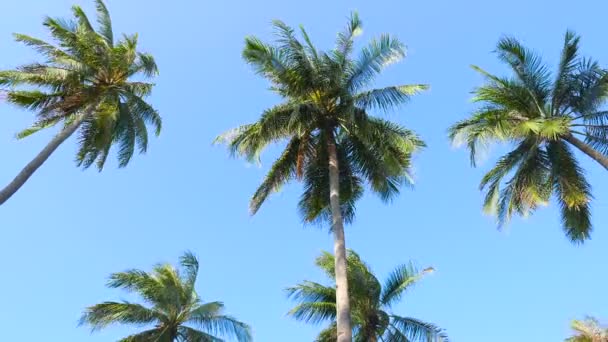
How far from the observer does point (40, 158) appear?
2059 cm

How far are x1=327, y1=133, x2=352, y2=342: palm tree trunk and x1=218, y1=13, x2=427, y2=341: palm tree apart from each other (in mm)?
84

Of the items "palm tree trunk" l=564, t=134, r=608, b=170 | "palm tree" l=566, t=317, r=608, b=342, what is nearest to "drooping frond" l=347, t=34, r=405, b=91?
"palm tree trunk" l=564, t=134, r=608, b=170

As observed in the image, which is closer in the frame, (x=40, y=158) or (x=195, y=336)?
(x=40, y=158)

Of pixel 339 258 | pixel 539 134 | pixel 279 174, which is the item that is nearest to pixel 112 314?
pixel 279 174

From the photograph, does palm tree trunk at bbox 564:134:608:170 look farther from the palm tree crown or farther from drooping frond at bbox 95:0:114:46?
drooping frond at bbox 95:0:114:46

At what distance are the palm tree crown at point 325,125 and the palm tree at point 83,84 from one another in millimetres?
4071

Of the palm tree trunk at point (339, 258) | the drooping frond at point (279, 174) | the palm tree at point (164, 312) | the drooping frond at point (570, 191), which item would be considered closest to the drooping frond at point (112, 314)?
the palm tree at point (164, 312)

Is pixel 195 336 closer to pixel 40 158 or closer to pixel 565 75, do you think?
pixel 40 158

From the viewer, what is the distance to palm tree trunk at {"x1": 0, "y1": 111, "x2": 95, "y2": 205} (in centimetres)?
1893

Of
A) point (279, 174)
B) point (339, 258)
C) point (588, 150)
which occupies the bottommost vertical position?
point (339, 258)

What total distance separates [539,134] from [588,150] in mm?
1648

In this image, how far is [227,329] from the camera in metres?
26.8

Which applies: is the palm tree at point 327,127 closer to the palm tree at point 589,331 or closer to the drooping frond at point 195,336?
the drooping frond at point 195,336

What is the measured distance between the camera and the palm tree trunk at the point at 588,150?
68.6ft
